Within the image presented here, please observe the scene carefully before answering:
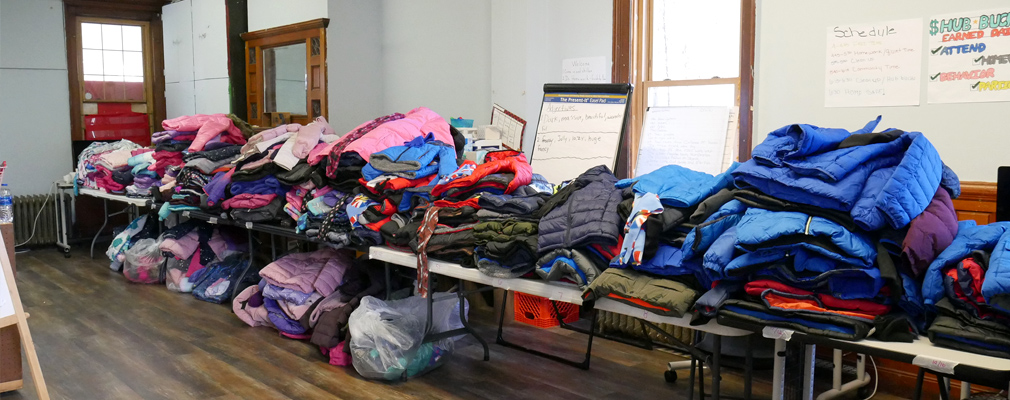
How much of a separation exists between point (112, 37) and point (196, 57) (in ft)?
4.09

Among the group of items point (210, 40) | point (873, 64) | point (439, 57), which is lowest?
point (873, 64)

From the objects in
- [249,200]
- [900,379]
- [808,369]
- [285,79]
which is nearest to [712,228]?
[808,369]

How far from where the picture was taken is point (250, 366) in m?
4.01

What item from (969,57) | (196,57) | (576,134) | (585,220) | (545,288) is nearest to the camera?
(585,220)

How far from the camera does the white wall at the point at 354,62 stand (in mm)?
6121

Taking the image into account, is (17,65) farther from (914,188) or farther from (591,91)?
(914,188)

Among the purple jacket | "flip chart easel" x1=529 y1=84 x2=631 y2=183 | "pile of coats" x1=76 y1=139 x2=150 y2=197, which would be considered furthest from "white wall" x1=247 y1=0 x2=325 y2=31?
the purple jacket

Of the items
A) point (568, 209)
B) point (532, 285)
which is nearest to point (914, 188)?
point (568, 209)

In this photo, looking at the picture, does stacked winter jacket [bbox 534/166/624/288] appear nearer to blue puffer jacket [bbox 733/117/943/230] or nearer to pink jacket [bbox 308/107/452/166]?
blue puffer jacket [bbox 733/117/943/230]

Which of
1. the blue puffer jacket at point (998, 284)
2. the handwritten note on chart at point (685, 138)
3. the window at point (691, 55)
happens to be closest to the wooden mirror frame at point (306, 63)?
the window at point (691, 55)

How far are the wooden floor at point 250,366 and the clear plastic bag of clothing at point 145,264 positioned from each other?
835mm

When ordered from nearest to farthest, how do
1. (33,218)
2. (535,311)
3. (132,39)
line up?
(535,311) < (33,218) < (132,39)

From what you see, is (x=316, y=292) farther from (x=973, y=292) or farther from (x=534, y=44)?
(x=973, y=292)

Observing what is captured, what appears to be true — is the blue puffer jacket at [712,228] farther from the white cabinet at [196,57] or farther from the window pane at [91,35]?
the window pane at [91,35]
